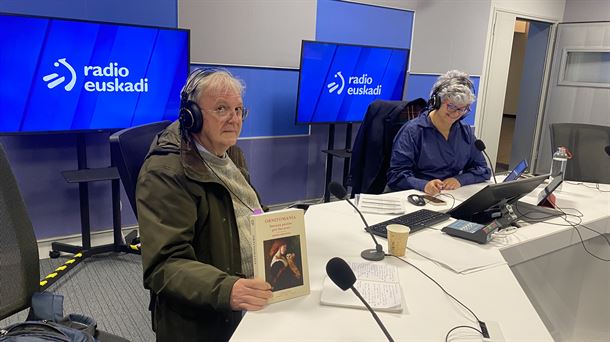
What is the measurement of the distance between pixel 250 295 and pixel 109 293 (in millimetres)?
1770

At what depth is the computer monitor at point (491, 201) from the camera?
181 cm

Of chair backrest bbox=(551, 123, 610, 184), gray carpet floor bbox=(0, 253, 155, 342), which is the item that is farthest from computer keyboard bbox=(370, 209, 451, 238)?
chair backrest bbox=(551, 123, 610, 184)

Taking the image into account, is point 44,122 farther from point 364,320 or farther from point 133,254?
point 364,320

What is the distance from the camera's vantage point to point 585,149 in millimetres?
3127

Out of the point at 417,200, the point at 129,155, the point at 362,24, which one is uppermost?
the point at 362,24

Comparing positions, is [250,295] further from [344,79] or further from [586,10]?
[586,10]

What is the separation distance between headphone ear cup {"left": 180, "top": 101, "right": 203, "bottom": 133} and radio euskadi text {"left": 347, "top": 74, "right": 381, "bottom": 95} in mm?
2657

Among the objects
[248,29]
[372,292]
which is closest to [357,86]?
[248,29]

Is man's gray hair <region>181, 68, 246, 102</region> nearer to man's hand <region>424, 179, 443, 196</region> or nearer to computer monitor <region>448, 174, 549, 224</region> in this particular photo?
computer monitor <region>448, 174, 549, 224</region>

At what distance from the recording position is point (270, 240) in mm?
1170

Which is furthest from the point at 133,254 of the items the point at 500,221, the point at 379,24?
the point at 379,24

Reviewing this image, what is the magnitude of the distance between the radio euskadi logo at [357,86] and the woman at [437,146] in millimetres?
1300

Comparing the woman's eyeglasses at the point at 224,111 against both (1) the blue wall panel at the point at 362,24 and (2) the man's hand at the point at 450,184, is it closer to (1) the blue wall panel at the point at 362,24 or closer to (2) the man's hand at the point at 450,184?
(2) the man's hand at the point at 450,184

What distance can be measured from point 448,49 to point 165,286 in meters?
4.35
